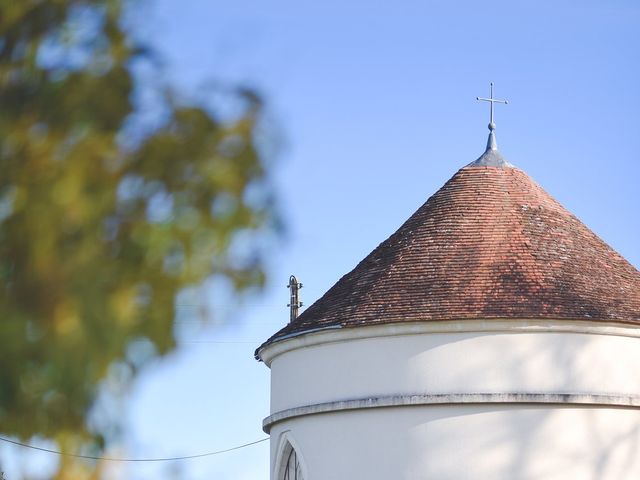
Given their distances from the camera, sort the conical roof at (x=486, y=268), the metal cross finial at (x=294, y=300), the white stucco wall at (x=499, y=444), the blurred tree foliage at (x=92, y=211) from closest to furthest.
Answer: the blurred tree foliage at (x=92, y=211) < the white stucco wall at (x=499, y=444) < the conical roof at (x=486, y=268) < the metal cross finial at (x=294, y=300)

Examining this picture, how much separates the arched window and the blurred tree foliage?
54.3ft

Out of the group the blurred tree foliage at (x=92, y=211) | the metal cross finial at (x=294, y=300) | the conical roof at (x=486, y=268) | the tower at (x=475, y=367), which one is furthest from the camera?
the metal cross finial at (x=294, y=300)

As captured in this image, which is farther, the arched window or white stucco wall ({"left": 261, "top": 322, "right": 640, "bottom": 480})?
the arched window

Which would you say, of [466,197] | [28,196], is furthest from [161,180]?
[466,197]

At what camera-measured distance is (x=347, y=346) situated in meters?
19.2

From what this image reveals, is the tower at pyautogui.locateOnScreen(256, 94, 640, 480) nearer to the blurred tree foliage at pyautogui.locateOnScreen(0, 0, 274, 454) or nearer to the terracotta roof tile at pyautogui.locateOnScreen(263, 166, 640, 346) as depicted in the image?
the terracotta roof tile at pyautogui.locateOnScreen(263, 166, 640, 346)

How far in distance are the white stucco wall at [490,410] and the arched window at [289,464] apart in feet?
4.54

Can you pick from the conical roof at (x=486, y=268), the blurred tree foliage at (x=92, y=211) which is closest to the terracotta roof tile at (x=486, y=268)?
the conical roof at (x=486, y=268)

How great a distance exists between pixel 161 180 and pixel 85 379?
2.63 ft

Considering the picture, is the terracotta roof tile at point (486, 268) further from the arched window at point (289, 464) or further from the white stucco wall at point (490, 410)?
the arched window at point (289, 464)

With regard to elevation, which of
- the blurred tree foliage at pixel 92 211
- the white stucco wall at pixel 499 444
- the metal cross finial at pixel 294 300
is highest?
the metal cross finial at pixel 294 300

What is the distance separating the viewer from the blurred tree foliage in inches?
138

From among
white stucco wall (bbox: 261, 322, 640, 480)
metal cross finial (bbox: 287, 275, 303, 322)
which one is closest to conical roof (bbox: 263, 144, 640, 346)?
white stucco wall (bbox: 261, 322, 640, 480)

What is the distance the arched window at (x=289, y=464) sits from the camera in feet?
66.4
